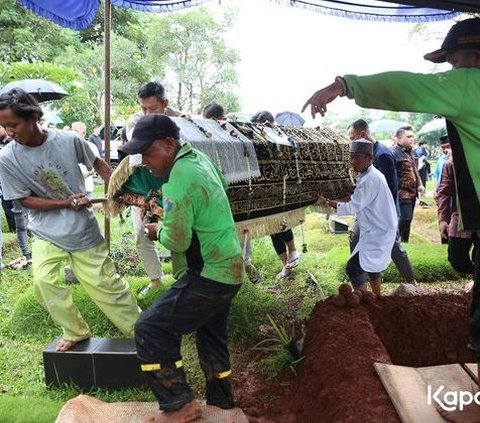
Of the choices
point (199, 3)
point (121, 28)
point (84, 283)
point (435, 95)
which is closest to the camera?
point (435, 95)

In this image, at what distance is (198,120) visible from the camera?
402cm

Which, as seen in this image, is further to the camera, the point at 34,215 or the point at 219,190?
the point at 34,215

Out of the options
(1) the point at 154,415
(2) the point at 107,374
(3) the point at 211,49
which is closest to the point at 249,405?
(1) the point at 154,415

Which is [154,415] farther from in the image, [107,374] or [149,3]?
[149,3]

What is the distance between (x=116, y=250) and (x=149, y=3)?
10.7 feet

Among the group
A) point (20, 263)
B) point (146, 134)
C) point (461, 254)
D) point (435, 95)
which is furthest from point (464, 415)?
point (20, 263)

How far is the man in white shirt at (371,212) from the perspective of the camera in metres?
4.77

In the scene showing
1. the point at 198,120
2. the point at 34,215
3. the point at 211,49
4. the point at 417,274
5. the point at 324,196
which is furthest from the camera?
the point at 211,49

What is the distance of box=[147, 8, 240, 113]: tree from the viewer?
24.9 m

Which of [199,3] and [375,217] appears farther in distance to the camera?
[199,3]

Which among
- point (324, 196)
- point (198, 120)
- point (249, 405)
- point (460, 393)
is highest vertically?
point (198, 120)

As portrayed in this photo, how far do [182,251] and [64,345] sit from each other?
57.5 inches

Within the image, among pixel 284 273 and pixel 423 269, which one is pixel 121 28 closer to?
pixel 284 273

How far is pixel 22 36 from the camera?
1719 centimetres
